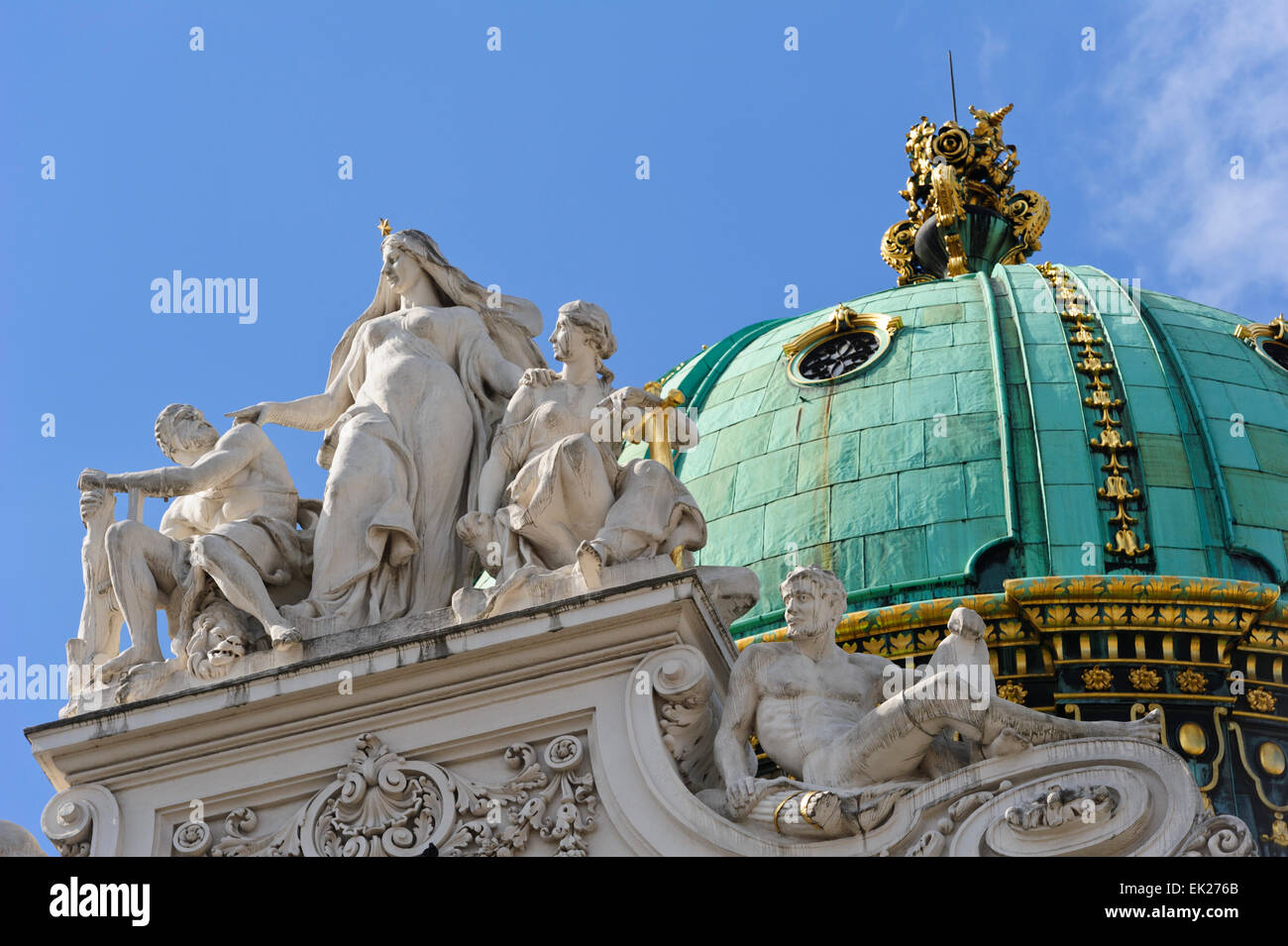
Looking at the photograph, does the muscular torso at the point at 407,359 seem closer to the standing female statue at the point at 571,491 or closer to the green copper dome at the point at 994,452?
the standing female statue at the point at 571,491

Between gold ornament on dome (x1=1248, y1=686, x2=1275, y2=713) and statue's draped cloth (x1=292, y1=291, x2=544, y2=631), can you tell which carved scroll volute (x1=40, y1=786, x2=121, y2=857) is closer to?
statue's draped cloth (x1=292, y1=291, x2=544, y2=631)

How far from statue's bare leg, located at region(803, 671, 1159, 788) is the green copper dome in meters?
11.6

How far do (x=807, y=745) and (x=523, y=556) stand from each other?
107 inches

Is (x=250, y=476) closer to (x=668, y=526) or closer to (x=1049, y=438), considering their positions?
(x=668, y=526)

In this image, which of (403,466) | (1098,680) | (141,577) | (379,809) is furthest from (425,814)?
(1098,680)

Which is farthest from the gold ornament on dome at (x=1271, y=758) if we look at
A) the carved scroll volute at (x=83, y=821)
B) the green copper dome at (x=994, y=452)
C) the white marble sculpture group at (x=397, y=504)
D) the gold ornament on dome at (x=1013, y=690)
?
the carved scroll volute at (x=83, y=821)

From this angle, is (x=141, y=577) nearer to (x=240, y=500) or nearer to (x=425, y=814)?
(x=240, y=500)

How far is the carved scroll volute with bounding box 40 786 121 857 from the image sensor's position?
19.1 m

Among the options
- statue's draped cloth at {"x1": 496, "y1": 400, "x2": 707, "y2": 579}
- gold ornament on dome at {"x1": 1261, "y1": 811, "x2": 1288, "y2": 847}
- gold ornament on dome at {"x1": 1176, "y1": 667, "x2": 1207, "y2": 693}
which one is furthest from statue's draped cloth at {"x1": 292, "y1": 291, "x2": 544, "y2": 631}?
gold ornament on dome at {"x1": 1261, "y1": 811, "x2": 1288, "y2": 847}

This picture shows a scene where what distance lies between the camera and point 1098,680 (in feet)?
91.0

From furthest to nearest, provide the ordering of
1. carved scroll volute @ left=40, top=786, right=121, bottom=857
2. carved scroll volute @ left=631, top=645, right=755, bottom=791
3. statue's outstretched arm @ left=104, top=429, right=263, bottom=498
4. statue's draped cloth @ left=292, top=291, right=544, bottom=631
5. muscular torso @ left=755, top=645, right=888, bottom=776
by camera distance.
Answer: statue's outstretched arm @ left=104, top=429, right=263, bottom=498, statue's draped cloth @ left=292, top=291, right=544, bottom=631, carved scroll volute @ left=40, top=786, right=121, bottom=857, carved scroll volute @ left=631, top=645, right=755, bottom=791, muscular torso @ left=755, top=645, right=888, bottom=776

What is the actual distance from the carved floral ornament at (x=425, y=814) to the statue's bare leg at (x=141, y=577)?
1650 mm
